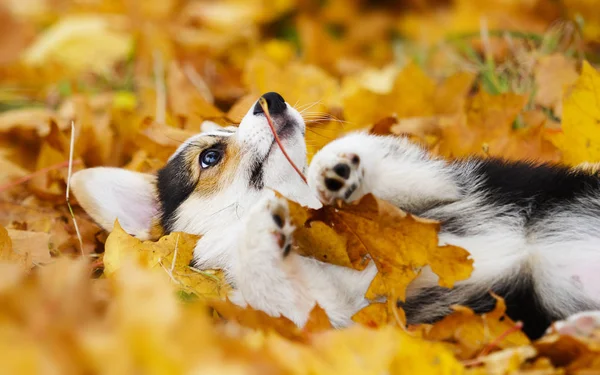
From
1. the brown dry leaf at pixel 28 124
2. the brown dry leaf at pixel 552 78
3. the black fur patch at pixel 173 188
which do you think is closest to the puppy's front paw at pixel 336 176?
the black fur patch at pixel 173 188

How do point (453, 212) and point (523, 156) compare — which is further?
point (523, 156)

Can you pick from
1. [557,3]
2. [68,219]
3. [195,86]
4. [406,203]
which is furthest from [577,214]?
[557,3]

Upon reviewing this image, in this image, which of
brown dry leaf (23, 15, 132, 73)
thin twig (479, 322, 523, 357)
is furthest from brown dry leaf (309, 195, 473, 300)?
brown dry leaf (23, 15, 132, 73)

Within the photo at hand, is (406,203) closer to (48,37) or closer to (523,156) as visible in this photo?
(523,156)

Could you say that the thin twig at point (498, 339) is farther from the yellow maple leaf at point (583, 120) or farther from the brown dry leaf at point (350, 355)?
the yellow maple leaf at point (583, 120)

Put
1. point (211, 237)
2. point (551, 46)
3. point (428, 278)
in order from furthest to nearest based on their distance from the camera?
point (551, 46) < point (211, 237) < point (428, 278)
